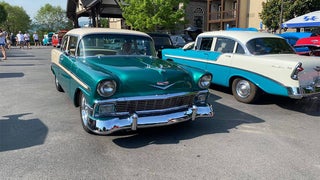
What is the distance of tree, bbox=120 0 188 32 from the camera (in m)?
20.6

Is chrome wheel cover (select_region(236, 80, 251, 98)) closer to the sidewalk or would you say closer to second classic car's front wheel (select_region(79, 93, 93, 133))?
second classic car's front wheel (select_region(79, 93, 93, 133))

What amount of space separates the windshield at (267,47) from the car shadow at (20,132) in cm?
465

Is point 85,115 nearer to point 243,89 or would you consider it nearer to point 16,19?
point 243,89

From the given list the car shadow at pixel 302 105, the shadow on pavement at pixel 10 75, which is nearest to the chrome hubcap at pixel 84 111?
the car shadow at pixel 302 105

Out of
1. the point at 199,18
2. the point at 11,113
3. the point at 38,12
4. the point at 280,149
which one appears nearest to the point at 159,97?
the point at 280,149

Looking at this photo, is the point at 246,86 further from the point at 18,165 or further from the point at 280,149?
the point at 18,165

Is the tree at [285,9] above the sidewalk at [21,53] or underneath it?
above

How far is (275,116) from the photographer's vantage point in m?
5.76

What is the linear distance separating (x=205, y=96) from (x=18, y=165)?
2.77 m

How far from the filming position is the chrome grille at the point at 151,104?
4066 mm

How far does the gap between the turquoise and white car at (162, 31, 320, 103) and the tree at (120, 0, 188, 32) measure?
41.7 feet

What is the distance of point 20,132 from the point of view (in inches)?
182

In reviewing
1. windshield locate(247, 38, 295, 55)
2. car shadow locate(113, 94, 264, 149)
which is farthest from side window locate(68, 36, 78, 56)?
windshield locate(247, 38, 295, 55)

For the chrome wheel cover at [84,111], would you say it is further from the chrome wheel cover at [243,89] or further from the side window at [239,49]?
the side window at [239,49]
